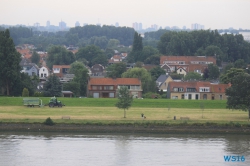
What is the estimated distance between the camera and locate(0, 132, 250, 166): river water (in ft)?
76.2

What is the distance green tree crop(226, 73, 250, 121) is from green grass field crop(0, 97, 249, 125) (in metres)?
0.68

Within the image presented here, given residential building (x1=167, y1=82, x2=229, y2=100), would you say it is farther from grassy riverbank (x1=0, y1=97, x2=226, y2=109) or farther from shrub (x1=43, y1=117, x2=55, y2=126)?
shrub (x1=43, y1=117, x2=55, y2=126)

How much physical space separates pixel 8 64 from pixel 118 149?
1930cm

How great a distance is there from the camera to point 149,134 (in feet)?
98.8

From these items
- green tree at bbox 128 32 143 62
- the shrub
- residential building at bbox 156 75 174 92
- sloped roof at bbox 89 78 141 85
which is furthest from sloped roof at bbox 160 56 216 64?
the shrub

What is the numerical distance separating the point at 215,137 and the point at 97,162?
854cm

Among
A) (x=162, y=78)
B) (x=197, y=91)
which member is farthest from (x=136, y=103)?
(x=162, y=78)

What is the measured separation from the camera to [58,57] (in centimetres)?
7988

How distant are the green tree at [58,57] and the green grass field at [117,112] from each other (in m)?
40.4

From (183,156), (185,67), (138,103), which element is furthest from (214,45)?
(183,156)

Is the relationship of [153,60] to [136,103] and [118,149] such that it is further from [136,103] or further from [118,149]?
[118,149]

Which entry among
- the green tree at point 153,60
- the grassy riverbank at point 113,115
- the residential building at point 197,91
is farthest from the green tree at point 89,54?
the grassy riverbank at point 113,115

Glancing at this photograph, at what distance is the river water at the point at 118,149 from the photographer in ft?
76.2

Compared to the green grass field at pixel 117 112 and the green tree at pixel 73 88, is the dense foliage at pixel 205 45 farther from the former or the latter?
the green grass field at pixel 117 112
